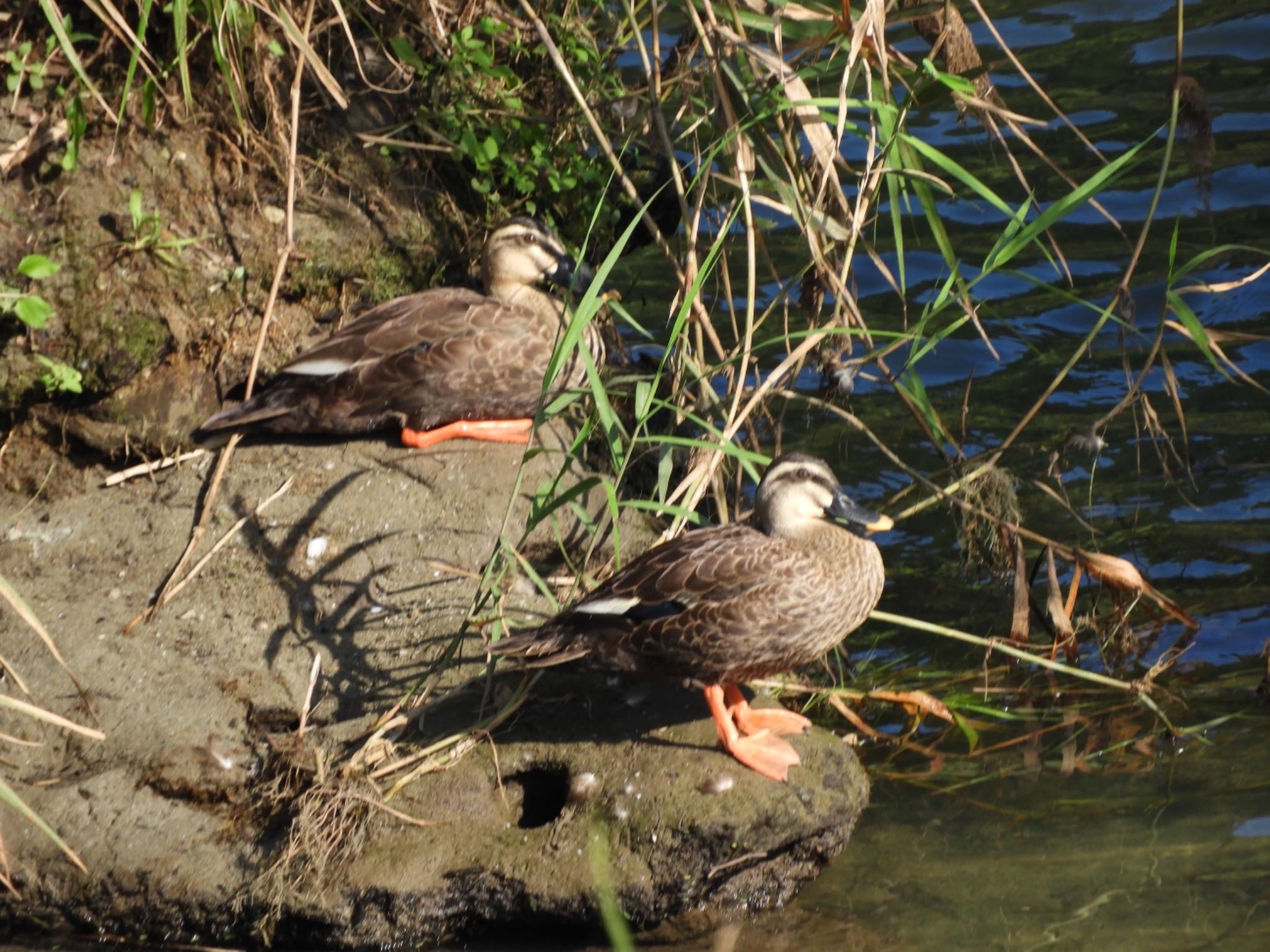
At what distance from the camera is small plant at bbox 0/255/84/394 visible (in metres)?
5.13

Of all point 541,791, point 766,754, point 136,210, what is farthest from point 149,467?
point 766,754

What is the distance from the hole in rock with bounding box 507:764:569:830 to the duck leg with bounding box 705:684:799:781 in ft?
1.50

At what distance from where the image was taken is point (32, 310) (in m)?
5.13

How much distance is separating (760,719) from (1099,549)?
2.19 meters

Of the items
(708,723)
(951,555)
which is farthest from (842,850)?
(951,555)

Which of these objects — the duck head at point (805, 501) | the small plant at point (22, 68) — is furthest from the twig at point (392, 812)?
the small plant at point (22, 68)

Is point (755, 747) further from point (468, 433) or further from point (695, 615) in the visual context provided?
point (468, 433)

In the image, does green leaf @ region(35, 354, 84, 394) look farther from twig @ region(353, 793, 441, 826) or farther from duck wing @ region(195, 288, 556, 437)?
twig @ region(353, 793, 441, 826)

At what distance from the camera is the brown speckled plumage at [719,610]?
4297 mm

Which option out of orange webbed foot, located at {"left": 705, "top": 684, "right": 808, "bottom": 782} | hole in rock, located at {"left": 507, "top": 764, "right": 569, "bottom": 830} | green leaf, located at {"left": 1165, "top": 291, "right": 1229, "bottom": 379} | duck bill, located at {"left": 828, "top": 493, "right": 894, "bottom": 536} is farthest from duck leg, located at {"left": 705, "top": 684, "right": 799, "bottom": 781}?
green leaf, located at {"left": 1165, "top": 291, "right": 1229, "bottom": 379}

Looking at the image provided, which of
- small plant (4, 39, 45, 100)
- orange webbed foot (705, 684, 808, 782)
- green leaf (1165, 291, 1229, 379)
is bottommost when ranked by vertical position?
orange webbed foot (705, 684, 808, 782)

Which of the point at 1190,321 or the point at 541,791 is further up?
the point at 1190,321

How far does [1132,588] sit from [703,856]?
180 cm

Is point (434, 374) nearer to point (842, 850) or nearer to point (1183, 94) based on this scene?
point (842, 850)
